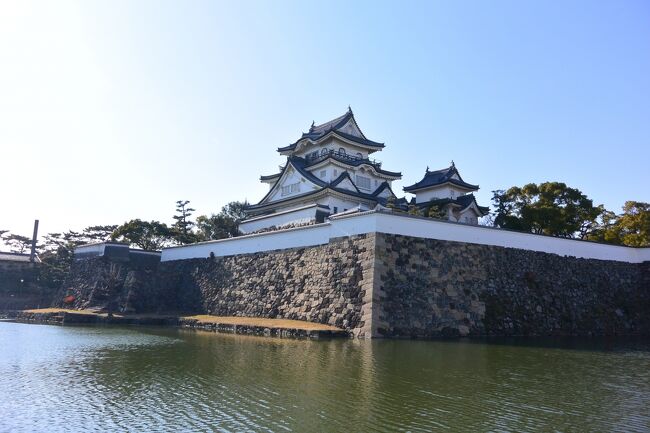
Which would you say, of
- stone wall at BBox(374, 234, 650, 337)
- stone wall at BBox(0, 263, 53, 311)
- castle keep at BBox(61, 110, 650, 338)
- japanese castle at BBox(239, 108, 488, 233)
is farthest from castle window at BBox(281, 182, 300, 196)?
stone wall at BBox(0, 263, 53, 311)

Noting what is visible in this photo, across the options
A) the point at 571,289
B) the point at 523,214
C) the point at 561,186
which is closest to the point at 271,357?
the point at 571,289

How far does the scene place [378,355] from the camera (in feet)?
33.6

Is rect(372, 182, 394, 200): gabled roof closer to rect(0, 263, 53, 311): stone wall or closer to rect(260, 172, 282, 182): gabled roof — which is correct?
rect(260, 172, 282, 182): gabled roof

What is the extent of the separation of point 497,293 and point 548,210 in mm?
10703

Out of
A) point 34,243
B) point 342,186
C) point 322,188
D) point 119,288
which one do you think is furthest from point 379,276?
point 34,243

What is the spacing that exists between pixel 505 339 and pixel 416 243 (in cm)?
391

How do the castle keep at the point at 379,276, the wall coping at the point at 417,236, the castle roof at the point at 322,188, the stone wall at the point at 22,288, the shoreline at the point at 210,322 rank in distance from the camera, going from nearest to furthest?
the shoreline at the point at 210,322
the castle keep at the point at 379,276
the wall coping at the point at 417,236
the castle roof at the point at 322,188
the stone wall at the point at 22,288

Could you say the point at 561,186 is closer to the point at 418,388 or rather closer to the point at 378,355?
the point at 378,355

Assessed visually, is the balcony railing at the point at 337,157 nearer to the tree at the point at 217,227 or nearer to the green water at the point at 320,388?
the tree at the point at 217,227

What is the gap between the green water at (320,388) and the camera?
5547mm

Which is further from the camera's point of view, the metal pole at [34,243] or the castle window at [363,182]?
the metal pole at [34,243]

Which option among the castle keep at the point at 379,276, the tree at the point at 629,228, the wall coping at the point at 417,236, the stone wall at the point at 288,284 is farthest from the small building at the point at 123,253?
the tree at the point at 629,228

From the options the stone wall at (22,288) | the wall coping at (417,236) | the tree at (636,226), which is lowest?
the stone wall at (22,288)

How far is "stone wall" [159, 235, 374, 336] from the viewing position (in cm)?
1477
